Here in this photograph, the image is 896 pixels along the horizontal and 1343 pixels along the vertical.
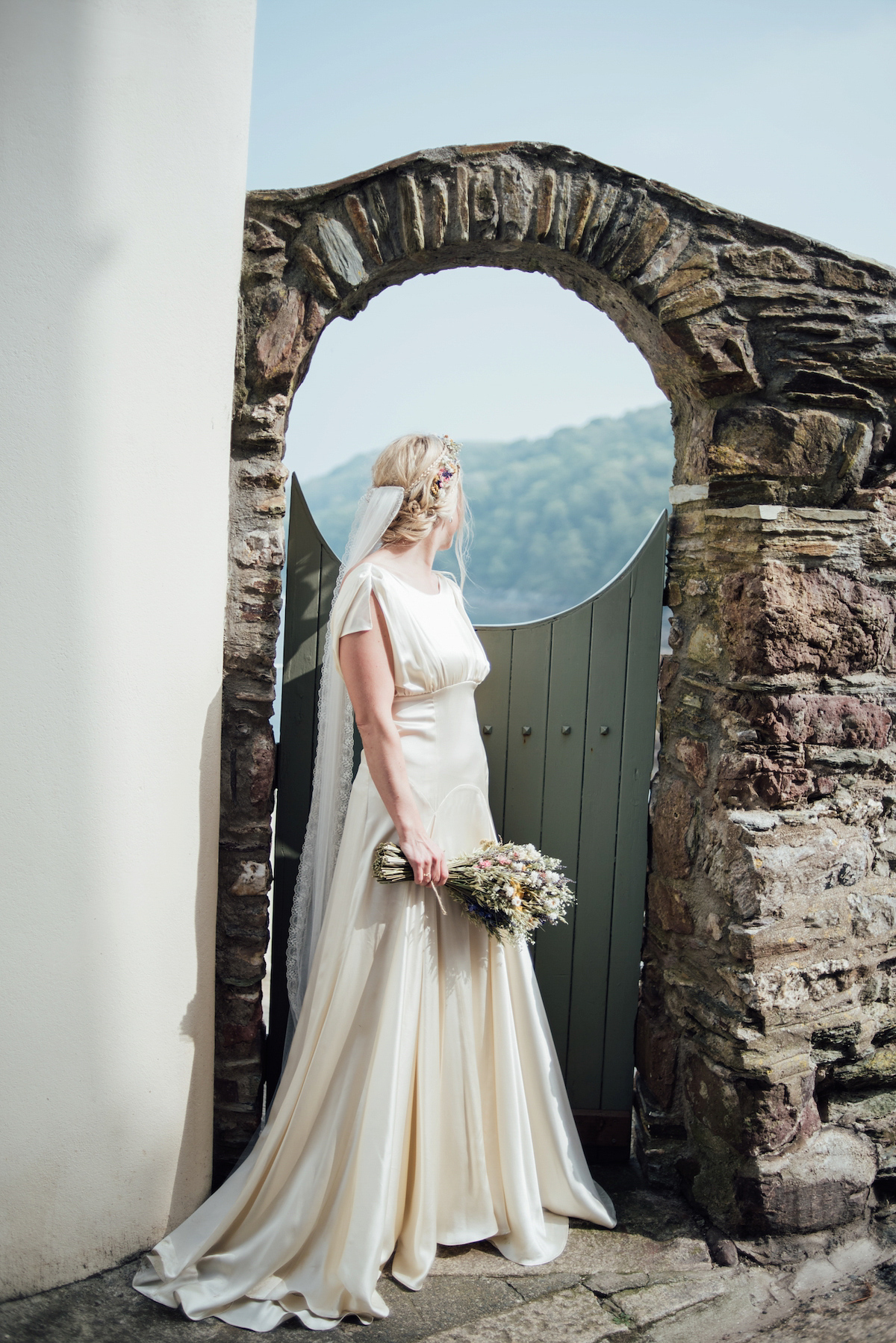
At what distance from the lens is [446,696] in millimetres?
2469

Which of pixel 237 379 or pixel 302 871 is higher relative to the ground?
pixel 237 379

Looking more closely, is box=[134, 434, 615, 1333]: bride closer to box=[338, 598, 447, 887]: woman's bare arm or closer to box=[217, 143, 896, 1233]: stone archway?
box=[338, 598, 447, 887]: woman's bare arm

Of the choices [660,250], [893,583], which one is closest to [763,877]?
[893,583]

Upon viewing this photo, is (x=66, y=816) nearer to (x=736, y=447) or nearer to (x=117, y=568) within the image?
(x=117, y=568)

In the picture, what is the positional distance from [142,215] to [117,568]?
0.86m

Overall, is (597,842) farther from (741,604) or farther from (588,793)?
(741,604)

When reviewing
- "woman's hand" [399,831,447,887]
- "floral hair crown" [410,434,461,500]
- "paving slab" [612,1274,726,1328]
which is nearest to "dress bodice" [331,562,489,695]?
"floral hair crown" [410,434,461,500]

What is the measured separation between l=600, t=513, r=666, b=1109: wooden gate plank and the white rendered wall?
1362mm

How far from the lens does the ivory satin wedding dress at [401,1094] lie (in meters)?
2.22

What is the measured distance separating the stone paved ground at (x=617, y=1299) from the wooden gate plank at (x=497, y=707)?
1.22 meters

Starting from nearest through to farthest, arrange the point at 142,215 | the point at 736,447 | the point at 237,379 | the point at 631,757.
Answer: the point at 142,215
the point at 237,379
the point at 736,447
the point at 631,757

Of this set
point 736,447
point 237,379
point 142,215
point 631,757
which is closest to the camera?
point 142,215

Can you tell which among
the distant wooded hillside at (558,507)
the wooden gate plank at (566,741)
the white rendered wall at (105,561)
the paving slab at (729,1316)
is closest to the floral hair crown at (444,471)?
the white rendered wall at (105,561)

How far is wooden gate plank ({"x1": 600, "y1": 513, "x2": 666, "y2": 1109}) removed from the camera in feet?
9.55
